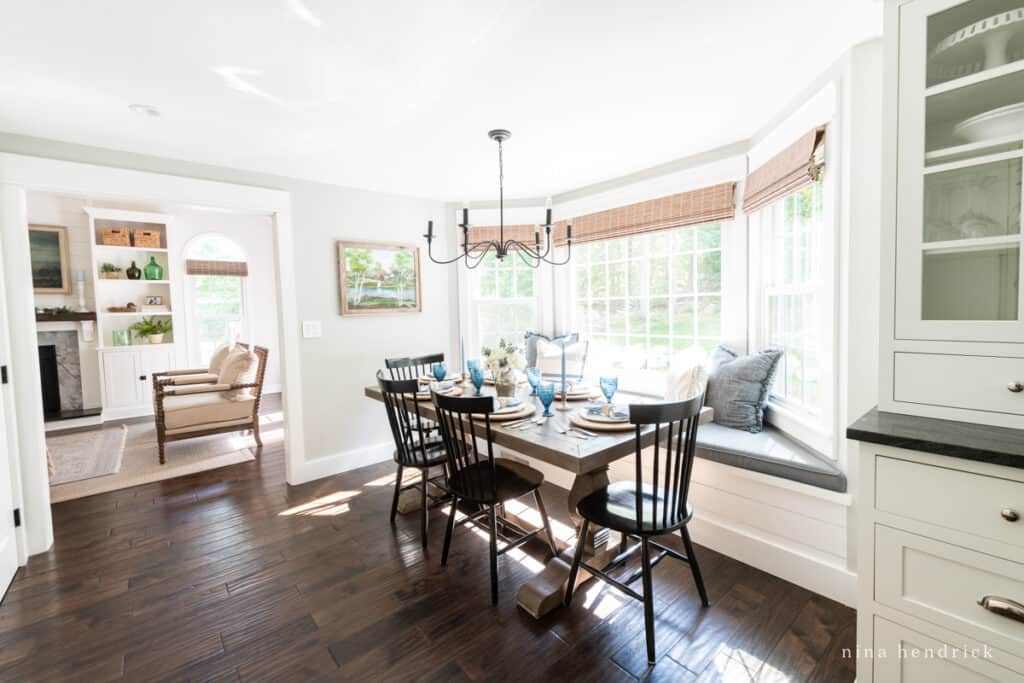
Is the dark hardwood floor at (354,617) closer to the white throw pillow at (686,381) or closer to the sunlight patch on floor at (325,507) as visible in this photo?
the sunlight patch on floor at (325,507)

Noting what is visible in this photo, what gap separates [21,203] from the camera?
7.89 feet

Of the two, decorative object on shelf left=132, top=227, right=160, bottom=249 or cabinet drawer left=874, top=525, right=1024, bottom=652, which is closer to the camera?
cabinet drawer left=874, top=525, right=1024, bottom=652

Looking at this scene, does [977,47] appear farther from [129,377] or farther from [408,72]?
[129,377]

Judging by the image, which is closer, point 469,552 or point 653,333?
point 469,552

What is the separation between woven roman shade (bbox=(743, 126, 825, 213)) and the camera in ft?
6.71

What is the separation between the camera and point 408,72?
1897 millimetres

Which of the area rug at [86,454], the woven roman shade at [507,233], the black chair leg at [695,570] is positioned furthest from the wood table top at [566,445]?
the area rug at [86,454]

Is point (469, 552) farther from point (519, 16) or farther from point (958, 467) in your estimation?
point (519, 16)

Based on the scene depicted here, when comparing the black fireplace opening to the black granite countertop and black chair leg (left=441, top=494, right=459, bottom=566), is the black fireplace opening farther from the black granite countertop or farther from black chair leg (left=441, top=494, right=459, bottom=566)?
the black granite countertop

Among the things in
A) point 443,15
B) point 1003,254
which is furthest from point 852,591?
point 443,15

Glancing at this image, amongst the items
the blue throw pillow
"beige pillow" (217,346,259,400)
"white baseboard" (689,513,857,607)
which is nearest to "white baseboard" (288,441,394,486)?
"beige pillow" (217,346,259,400)

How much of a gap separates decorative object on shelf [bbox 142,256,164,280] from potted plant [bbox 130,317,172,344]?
1.77ft

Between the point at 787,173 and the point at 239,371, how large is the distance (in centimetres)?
451

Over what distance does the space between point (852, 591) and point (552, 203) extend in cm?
337
